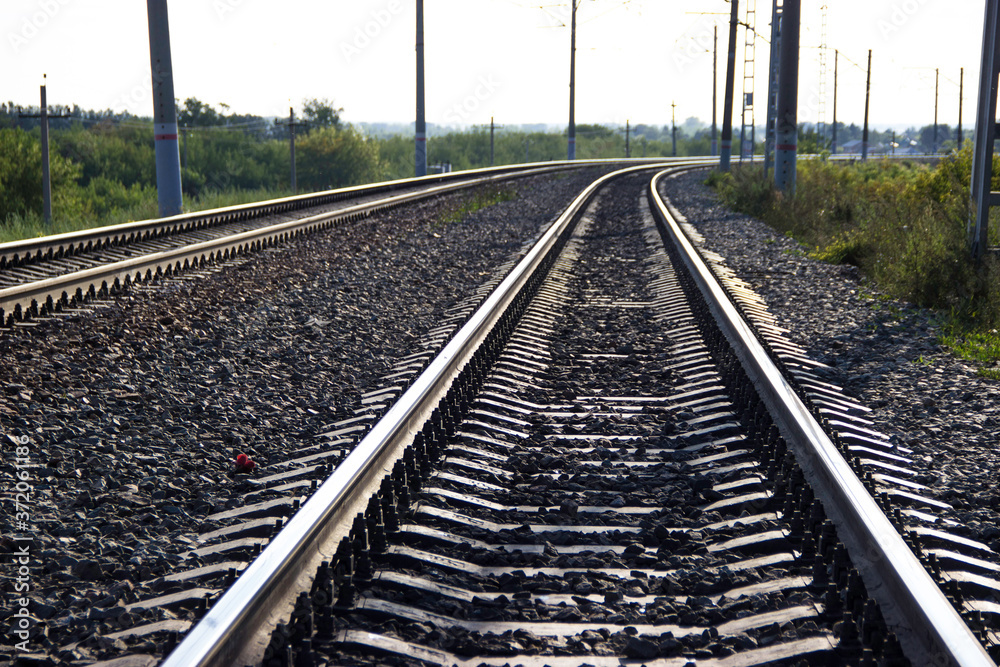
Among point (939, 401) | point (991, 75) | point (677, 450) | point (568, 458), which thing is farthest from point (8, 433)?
point (991, 75)

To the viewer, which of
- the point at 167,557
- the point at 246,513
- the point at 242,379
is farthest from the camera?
the point at 242,379

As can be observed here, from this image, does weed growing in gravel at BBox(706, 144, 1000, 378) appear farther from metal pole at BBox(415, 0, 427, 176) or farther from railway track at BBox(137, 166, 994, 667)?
metal pole at BBox(415, 0, 427, 176)

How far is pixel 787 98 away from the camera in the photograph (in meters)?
17.9

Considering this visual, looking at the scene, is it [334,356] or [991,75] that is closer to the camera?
[334,356]

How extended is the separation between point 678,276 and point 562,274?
4.25 ft

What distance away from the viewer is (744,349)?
561cm

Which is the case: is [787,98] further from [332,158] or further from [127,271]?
[332,158]

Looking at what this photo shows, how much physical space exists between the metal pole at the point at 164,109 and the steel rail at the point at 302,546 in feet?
39.8

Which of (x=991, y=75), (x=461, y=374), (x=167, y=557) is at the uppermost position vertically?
(x=991, y=75)

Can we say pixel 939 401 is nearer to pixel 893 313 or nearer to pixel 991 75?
pixel 893 313

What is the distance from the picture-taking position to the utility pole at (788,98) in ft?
56.1

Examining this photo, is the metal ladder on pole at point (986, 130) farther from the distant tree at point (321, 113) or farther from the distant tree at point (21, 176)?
the distant tree at point (321, 113)

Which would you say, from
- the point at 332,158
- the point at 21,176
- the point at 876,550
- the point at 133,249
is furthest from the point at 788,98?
the point at 332,158

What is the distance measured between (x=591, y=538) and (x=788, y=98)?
54.4 ft
